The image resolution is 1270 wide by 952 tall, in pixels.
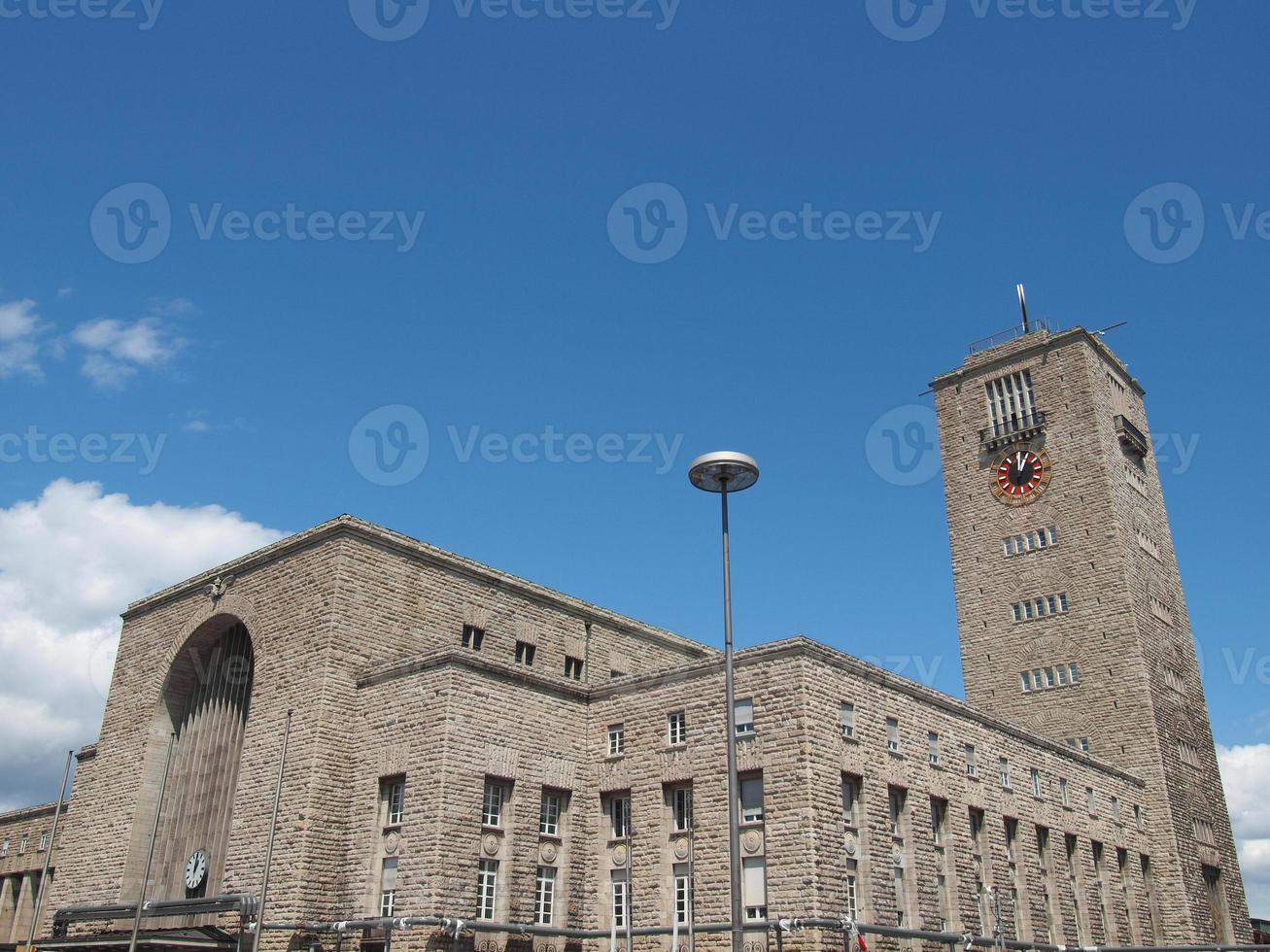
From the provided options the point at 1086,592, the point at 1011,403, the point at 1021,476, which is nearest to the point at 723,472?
the point at 1086,592

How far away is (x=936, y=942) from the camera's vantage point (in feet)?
114

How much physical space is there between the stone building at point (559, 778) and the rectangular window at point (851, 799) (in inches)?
2.5

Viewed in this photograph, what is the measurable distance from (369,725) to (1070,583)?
36460 mm

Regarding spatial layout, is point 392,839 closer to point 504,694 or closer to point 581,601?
point 504,694

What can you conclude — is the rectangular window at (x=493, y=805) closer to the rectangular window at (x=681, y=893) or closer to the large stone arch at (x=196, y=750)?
the rectangular window at (x=681, y=893)

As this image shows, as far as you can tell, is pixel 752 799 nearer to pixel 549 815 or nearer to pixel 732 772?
pixel 549 815

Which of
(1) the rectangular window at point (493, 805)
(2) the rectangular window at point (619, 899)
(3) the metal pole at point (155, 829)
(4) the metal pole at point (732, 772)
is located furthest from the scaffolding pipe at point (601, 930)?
(4) the metal pole at point (732, 772)

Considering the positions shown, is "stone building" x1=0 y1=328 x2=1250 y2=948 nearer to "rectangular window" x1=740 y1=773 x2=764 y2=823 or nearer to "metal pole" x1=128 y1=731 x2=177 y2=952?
"rectangular window" x1=740 y1=773 x2=764 y2=823

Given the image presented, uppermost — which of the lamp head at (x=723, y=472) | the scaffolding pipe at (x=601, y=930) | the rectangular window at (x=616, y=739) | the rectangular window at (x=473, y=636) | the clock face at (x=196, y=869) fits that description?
the rectangular window at (x=473, y=636)

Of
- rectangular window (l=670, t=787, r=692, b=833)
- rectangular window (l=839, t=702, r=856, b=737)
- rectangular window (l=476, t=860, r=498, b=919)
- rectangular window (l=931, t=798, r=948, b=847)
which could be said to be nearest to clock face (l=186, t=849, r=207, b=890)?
rectangular window (l=476, t=860, r=498, b=919)

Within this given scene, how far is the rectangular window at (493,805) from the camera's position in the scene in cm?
3438

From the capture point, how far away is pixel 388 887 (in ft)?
110

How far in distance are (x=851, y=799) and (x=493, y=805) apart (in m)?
11.0

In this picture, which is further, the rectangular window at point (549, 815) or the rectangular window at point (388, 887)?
the rectangular window at point (549, 815)
